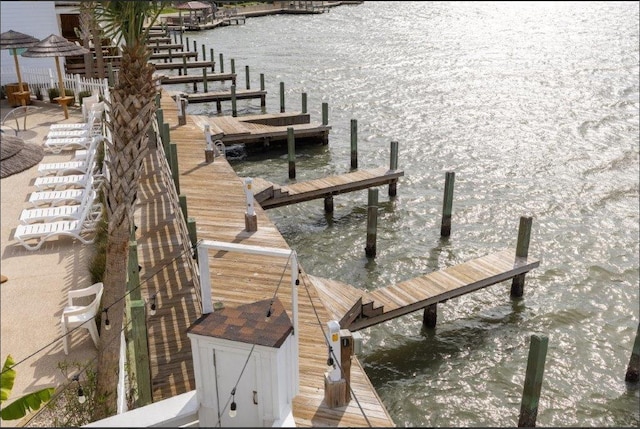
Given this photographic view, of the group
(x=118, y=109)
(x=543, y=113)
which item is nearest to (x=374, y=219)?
(x=118, y=109)

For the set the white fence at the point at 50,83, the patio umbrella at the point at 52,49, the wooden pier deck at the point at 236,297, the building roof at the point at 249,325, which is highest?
the patio umbrella at the point at 52,49

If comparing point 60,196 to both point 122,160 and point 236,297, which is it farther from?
point 236,297

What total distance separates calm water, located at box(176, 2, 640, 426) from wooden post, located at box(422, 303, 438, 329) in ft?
0.83

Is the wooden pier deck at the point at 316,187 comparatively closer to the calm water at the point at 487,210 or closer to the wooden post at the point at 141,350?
the calm water at the point at 487,210

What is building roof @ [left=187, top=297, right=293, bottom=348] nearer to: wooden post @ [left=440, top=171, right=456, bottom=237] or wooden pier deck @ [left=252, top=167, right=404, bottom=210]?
wooden pier deck @ [left=252, top=167, right=404, bottom=210]

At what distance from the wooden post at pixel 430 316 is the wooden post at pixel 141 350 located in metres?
7.40

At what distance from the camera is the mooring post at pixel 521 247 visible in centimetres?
1435

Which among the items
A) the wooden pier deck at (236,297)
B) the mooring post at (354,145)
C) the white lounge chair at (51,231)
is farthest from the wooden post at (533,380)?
the mooring post at (354,145)

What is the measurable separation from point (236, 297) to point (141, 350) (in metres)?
3.12

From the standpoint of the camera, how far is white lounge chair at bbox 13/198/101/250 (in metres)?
14.2

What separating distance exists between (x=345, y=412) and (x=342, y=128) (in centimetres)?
2370

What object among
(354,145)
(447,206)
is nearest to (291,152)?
(354,145)

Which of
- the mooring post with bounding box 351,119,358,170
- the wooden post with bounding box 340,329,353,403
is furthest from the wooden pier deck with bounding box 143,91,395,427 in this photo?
the mooring post with bounding box 351,119,358,170

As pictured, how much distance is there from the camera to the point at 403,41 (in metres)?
61.9
